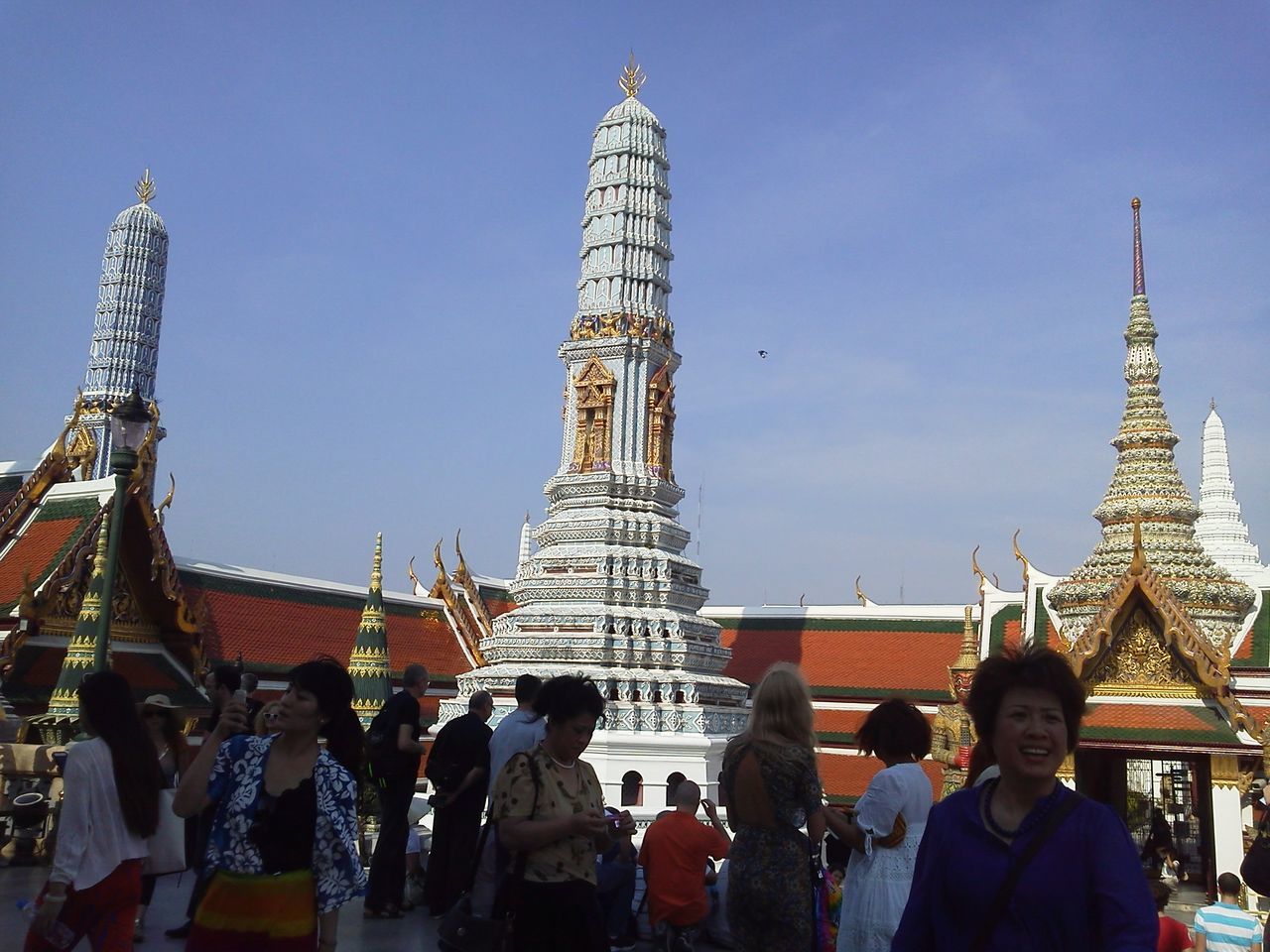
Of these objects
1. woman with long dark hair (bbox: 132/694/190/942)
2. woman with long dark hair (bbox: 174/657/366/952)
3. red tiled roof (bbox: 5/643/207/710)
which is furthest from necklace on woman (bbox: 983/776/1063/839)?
red tiled roof (bbox: 5/643/207/710)

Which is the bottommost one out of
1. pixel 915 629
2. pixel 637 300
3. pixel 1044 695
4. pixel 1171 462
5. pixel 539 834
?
pixel 539 834

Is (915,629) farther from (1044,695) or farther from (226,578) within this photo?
(1044,695)

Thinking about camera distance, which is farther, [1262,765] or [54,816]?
[1262,765]

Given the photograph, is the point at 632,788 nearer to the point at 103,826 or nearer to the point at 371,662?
the point at 371,662

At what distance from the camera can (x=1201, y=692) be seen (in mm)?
14242

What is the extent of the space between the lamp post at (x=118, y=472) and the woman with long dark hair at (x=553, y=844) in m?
6.19

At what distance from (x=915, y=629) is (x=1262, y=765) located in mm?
8639

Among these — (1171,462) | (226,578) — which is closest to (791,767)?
(1171,462)

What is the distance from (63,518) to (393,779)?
40.4 ft

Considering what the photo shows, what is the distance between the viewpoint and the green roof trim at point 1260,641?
15.8 metres

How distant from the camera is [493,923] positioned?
436 cm

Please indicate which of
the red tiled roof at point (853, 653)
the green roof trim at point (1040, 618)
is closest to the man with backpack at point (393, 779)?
the green roof trim at point (1040, 618)

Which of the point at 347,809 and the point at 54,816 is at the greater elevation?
the point at 347,809

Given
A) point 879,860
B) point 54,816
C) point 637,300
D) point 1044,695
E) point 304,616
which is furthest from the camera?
point 304,616
